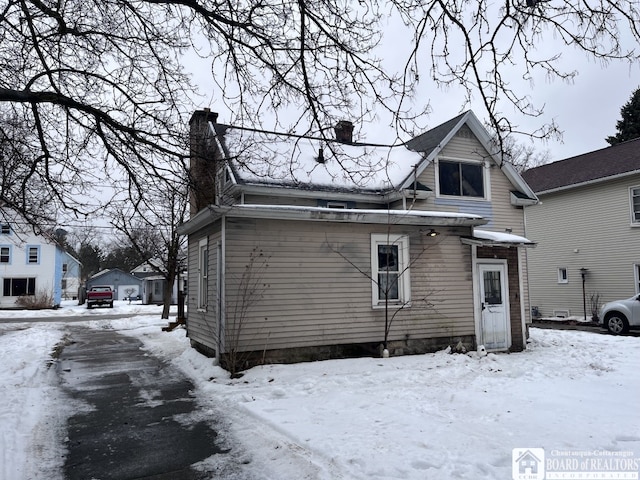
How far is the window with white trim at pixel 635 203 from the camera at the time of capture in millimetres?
17938

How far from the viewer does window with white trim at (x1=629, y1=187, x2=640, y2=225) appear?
17938 millimetres

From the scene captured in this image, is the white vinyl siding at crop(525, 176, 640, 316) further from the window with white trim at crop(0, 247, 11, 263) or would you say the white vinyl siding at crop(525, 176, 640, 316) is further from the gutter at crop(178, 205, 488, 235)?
the window with white trim at crop(0, 247, 11, 263)

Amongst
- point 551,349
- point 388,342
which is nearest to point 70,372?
point 388,342

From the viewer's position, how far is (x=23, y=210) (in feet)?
23.7

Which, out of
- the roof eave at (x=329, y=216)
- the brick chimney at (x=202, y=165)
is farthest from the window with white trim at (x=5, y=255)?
the brick chimney at (x=202, y=165)

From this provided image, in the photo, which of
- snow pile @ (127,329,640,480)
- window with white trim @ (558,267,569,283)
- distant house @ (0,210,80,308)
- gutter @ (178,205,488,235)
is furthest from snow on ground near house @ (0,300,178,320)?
window with white trim @ (558,267,569,283)

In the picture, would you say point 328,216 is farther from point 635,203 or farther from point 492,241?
point 635,203

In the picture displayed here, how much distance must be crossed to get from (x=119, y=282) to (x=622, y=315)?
4947 cm

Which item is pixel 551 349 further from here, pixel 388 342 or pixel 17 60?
pixel 17 60

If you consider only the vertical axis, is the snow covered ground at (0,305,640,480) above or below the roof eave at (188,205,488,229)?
below

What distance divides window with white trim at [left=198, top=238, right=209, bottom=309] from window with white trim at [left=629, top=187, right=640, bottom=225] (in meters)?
16.6

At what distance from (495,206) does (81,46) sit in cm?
1277

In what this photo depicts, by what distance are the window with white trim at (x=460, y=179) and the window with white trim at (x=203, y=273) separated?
755 cm

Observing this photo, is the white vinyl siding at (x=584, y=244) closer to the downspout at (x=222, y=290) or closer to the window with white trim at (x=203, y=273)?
the window with white trim at (x=203, y=273)
